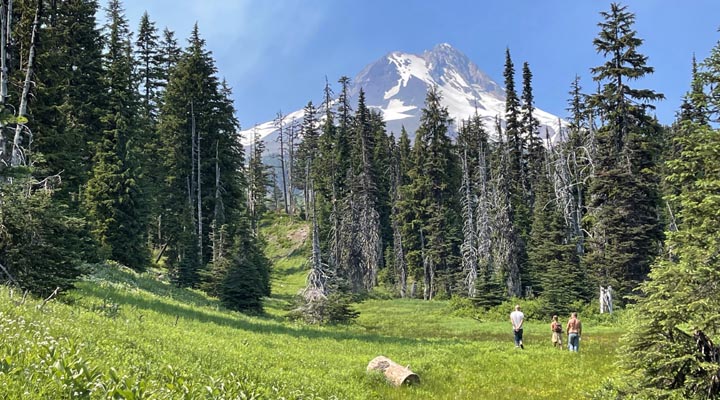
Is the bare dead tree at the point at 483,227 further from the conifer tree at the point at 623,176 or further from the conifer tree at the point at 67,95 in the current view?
the conifer tree at the point at 67,95

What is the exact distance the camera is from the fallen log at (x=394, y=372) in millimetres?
13438

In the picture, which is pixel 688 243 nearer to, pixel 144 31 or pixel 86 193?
pixel 86 193

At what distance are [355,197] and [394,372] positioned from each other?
142 feet

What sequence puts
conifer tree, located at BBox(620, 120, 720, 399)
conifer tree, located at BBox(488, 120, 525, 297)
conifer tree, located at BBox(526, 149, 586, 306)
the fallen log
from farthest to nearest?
conifer tree, located at BBox(488, 120, 525, 297), conifer tree, located at BBox(526, 149, 586, 306), the fallen log, conifer tree, located at BBox(620, 120, 720, 399)

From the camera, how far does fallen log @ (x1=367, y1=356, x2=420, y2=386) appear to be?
13438 millimetres

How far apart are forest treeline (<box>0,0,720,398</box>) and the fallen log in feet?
18.6

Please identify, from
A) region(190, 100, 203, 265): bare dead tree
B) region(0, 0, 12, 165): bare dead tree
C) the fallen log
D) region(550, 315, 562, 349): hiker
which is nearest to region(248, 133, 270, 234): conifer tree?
region(190, 100, 203, 265): bare dead tree

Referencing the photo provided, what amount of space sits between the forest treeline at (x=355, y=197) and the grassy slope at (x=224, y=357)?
3460mm

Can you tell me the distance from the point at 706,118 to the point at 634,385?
19.7ft

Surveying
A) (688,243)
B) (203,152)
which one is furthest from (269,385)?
(203,152)

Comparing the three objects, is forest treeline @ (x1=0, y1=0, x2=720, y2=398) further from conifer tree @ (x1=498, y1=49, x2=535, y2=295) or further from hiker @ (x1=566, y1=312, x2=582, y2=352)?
hiker @ (x1=566, y1=312, x2=582, y2=352)

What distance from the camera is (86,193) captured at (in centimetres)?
3244

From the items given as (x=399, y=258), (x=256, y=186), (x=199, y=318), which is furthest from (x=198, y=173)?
(x=256, y=186)

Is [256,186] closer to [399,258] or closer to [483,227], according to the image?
[399,258]
